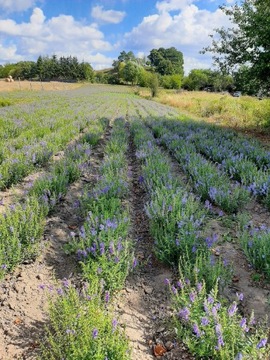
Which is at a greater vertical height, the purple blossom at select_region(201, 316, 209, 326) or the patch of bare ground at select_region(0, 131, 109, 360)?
the purple blossom at select_region(201, 316, 209, 326)

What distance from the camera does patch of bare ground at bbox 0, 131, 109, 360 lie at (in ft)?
8.06

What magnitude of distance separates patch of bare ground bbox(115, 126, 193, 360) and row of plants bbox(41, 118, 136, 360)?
15cm

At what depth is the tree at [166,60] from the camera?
13061cm

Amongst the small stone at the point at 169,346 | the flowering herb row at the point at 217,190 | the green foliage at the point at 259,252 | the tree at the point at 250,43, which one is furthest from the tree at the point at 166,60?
the small stone at the point at 169,346

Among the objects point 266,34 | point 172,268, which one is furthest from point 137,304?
point 266,34

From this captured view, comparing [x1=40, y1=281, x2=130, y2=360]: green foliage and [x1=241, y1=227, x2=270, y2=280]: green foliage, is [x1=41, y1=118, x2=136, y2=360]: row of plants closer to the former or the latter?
[x1=40, y1=281, x2=130, y2=360]: green foliage

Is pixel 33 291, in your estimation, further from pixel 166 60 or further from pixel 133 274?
pixel 166 60

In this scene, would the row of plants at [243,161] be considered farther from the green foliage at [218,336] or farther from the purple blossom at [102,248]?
the green foliage at [218,336]

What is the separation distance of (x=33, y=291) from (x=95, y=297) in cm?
82

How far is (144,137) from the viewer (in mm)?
9773

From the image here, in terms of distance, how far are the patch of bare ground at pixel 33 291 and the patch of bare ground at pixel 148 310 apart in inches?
22.3

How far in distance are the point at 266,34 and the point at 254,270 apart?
1032 centimetres

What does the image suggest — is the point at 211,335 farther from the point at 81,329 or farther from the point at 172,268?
the point at 172,268

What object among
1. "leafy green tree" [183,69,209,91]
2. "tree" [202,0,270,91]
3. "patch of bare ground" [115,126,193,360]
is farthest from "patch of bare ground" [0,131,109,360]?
"leafy green tree" [183,69,209,91]
